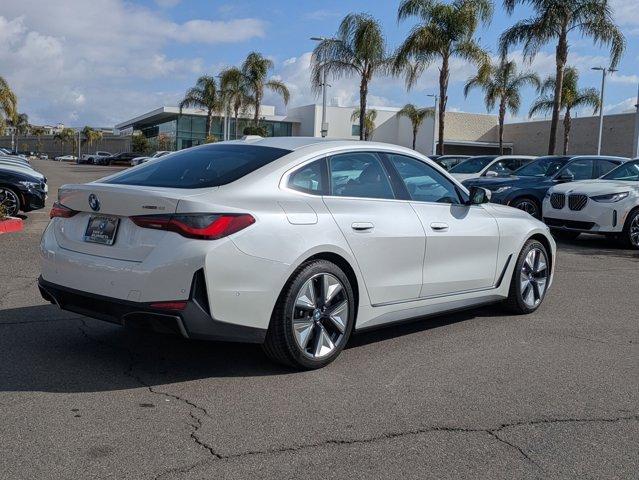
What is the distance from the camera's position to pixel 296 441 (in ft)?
12.2

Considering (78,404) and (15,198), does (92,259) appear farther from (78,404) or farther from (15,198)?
(15,198)

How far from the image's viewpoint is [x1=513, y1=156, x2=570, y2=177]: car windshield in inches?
615

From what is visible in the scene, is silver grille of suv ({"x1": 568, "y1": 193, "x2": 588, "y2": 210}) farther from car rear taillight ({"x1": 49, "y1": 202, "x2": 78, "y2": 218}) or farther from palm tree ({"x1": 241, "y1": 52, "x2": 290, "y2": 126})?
palm tree ({"x1": 241, "y1": 52, "x2": 290, "y2": 126})

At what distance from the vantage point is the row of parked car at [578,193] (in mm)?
12281

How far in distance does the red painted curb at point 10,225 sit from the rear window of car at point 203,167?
748 cm

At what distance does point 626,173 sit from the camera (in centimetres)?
1343

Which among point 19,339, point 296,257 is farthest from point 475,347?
point 19,339

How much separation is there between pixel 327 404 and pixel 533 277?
3452mm

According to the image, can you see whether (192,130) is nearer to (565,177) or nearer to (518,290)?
(565,177)

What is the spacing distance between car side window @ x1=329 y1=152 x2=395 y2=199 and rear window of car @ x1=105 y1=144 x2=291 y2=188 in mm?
417

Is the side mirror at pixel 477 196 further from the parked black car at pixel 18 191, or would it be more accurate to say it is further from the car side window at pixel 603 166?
the parked black car at pixel 18 191

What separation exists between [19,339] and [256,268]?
7.37ft

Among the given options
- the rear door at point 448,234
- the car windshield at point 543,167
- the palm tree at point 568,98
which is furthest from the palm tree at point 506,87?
the rear door at point 448,234

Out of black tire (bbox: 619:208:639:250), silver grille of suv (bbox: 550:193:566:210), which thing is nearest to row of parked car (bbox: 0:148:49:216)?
silver grille of suv (bbox: 550:193:566:210)
